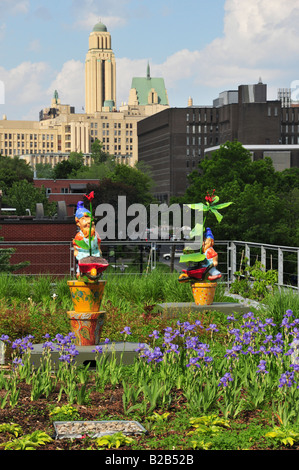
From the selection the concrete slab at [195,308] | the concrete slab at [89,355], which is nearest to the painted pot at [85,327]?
the concrete slab at [89,355]

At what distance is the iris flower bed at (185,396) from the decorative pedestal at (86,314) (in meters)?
1.57

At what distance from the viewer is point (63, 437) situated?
22.3 feet

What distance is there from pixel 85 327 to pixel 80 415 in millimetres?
3591

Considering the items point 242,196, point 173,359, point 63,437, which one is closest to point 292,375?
point 173,359

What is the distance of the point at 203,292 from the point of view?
1482cm

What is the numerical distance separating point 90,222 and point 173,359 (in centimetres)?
371

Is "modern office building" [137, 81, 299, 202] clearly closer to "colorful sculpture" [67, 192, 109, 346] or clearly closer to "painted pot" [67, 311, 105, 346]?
"colorful sculpture" [67, 192, 109, 346]

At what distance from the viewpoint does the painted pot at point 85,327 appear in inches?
437

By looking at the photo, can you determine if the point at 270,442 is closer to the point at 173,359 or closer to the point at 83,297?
the point at 173,359

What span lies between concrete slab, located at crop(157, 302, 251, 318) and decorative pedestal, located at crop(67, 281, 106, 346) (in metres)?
2.89

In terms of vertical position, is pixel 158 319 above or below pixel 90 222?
below

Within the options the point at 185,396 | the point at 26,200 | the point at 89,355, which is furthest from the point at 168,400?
the point at 26,200

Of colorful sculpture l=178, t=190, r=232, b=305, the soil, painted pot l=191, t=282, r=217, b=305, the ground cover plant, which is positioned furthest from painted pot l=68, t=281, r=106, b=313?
painted pot l=191, t=282, r=217, b=305

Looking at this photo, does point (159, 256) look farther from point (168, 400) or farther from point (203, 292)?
point (168, 400)
